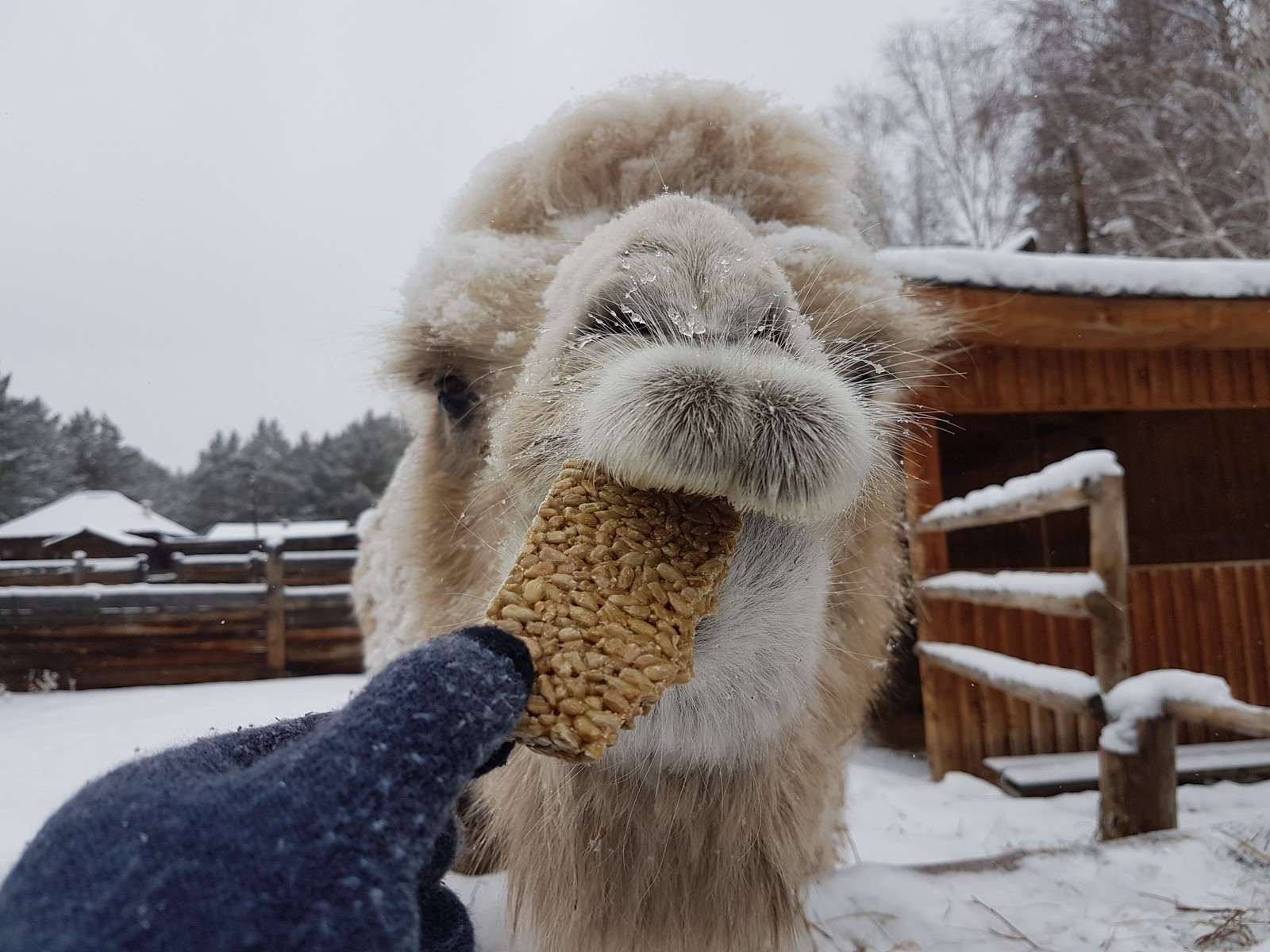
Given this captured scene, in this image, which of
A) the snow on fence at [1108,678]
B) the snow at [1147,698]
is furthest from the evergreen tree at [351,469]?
the snow at [1147,698]

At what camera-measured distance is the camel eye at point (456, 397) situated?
2.06 meters

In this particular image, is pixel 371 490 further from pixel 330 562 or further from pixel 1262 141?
pixel 1262 141

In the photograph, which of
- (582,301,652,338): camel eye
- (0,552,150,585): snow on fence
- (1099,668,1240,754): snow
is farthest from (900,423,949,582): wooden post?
(0,552,150,585): snow on fence

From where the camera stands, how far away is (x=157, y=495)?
45.6 ft

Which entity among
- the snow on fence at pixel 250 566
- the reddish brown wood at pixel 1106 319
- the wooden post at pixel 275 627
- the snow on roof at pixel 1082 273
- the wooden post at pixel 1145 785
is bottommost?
the wooden post at pixel 1145 785

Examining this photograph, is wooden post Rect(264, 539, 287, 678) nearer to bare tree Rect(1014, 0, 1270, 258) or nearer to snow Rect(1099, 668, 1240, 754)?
snow Rect(1099, 668, 1240, 754)

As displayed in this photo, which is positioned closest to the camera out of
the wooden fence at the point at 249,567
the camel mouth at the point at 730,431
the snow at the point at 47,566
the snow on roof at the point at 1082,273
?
the camel mouth at the point at 730,431

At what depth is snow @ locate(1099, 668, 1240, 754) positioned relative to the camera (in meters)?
2.90

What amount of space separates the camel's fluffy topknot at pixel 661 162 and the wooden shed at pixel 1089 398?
1.34 meters

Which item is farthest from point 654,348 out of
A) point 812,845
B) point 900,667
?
point 900,667

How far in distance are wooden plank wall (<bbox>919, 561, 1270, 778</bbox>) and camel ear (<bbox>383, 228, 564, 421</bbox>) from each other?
5.06 m

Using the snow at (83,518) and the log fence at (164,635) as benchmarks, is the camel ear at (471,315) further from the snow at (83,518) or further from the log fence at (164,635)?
the snow at (83,518)

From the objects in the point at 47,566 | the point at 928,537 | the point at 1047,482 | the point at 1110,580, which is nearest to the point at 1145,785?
the point at 1110,580

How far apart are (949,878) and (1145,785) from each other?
4.64 feet
